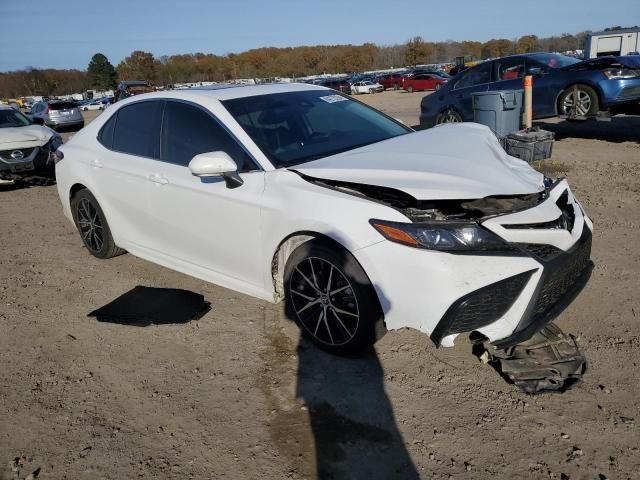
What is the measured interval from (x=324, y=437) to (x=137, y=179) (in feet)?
8.48

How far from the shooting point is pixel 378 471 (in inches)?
94.8

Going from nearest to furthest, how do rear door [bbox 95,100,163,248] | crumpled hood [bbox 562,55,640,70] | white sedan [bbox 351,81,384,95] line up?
rear door [bbox 95,100,163,248] < crumpled hood [bbox 562,55,640,70] < white sedan [bbox 351,81,384,95]

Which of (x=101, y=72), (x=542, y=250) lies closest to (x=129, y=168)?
(x=542, y=250)

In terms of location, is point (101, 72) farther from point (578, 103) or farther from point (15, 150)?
point (578, 103)

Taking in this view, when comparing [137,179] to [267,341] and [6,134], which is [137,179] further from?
[6,134]

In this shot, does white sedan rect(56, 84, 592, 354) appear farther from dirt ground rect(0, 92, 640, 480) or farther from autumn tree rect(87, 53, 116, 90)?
autumn tree rect(87, 53, 116, 90)

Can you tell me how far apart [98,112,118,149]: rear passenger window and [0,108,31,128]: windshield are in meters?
6.62

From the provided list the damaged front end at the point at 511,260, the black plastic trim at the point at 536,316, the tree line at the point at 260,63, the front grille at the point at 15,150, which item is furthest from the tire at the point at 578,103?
the tree line at the point at 260,63

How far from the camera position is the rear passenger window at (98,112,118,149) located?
469cm

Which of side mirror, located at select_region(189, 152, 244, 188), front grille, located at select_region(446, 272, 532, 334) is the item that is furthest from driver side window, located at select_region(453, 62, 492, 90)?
front grille, located at select_region(446, 272, 532, 334)

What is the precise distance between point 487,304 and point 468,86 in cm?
936

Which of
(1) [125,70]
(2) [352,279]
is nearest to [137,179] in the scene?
(2) [352,279]

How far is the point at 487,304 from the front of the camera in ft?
8.87

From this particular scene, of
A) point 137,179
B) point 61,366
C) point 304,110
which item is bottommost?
point 61,366
